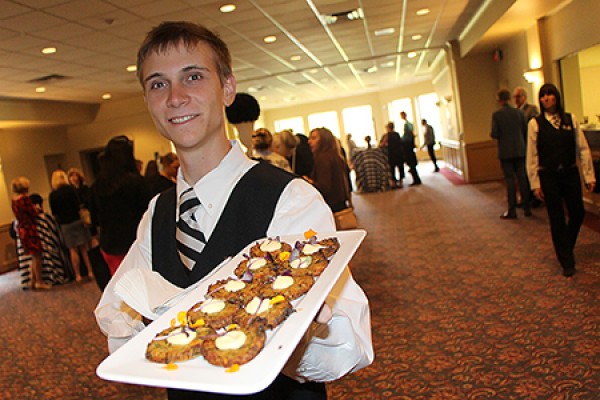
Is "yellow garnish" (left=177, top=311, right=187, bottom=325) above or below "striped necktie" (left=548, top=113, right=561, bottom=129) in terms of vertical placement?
below

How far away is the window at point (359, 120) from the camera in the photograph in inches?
947

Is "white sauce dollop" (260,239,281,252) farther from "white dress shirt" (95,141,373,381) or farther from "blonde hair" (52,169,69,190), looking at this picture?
"blonde hair" (52,169,69,190)

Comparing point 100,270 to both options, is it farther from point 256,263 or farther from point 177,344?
point 177,344

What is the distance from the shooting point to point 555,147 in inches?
167

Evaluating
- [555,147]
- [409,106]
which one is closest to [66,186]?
[555,147]

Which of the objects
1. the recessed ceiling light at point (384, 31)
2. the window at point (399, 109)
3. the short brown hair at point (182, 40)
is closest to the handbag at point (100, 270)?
the short brown hair at point (182, 40)

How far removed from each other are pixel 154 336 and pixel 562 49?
803 centimetres

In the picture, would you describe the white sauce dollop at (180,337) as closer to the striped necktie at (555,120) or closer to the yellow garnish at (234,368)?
the yellow garnish at (234,368)

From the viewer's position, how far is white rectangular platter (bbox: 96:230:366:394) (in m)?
0.66

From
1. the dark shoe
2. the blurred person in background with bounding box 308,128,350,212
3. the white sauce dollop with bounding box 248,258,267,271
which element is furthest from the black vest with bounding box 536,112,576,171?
the white sauce dollop with bounding box 248,258,267,271

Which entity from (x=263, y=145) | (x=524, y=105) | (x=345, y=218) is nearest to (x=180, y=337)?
(x=263, y=145)

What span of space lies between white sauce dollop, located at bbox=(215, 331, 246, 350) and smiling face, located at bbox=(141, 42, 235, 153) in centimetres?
57

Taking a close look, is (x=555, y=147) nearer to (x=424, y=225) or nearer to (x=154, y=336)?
(x=424, y=225)

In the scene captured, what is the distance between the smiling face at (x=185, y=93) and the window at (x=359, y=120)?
2313cm
